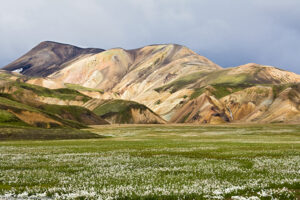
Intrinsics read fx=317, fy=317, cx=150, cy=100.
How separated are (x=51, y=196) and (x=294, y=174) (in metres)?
14.8

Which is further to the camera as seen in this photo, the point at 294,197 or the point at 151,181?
the point at 151,181

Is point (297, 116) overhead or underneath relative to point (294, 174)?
underneath

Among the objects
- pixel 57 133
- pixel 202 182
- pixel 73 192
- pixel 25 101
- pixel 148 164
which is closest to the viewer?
pixel 73 192

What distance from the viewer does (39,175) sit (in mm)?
20547

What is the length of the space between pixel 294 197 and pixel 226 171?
7.82 metres

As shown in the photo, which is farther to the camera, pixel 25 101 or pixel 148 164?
pixel 25 101

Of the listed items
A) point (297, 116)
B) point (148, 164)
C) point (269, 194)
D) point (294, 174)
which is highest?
point (269, 194)

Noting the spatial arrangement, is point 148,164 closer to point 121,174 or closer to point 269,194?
point 121,174

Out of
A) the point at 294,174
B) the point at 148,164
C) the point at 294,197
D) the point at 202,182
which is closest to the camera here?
the point at 294,197

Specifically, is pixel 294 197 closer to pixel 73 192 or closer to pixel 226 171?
pixel 226 171

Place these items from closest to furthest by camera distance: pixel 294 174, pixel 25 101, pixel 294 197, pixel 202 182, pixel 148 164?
pixel 294 197 → pixel 202 182 → pixel 294 174 → pixel 148 164 → pixel 25 101

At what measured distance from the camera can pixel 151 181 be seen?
707 inches

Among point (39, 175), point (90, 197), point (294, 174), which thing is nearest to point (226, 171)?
point (294, 174)

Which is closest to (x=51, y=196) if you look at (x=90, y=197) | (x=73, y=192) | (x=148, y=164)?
(x=73, y=192)
